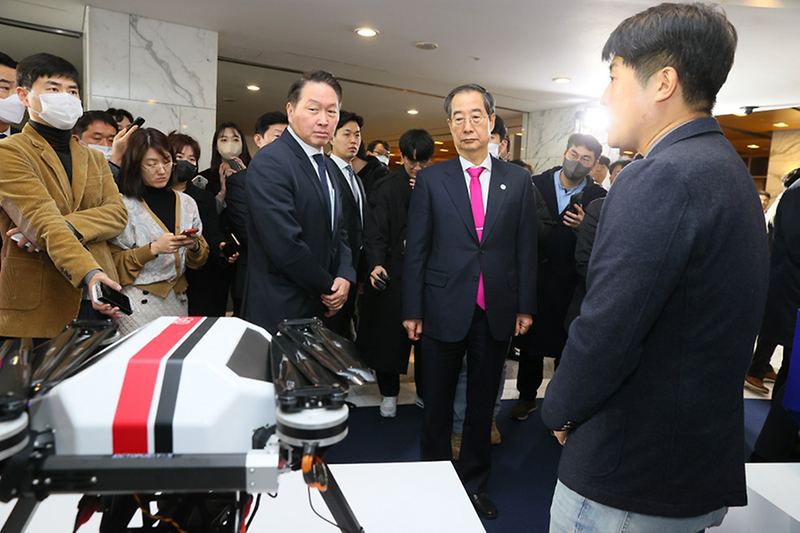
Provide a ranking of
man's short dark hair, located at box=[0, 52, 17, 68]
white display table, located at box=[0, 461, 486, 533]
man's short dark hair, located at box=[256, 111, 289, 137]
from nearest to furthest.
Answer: white display table, located at box=[0, 461, 486, 533] → man's short dark hair, located at box=[0, 52, 17, 68] → man's short dark hair, located at box=[256, 111, 289, 137]

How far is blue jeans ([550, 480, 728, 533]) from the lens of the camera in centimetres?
99

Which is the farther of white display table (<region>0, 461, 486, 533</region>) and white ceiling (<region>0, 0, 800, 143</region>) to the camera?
white ceiling (<region>0, 0, 800, 143</region>)

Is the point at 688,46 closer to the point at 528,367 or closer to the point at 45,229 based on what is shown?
the point at 45,229

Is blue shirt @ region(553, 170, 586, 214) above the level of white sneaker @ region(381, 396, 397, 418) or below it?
above

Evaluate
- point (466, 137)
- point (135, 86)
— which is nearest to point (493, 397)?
point (466, 137)

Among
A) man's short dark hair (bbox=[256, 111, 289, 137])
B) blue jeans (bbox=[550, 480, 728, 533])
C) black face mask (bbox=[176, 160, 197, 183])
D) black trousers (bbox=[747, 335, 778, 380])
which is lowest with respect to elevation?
black trousers (bbox=[747, 335, 778, 380])

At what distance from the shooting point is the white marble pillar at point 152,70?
176 inches

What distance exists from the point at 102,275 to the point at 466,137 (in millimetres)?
1381

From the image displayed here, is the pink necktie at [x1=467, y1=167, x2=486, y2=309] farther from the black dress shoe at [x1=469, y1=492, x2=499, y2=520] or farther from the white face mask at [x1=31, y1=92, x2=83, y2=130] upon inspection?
the white face mask at [x1=31, y1=92, x2=83, y2=130]

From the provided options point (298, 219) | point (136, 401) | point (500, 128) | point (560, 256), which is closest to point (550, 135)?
point (500, 128)

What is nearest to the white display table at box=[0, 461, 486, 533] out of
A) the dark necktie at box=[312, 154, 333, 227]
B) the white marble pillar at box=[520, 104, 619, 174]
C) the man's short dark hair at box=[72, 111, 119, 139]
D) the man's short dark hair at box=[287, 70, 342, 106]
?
the dark necktie at box=[312, 154, 333, 227]

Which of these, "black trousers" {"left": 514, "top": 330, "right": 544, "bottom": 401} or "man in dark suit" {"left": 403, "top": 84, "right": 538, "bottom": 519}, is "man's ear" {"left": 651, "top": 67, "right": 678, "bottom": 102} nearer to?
"man in dark suit" {"left": 403, "top": 84, "right": 538, "bottom": 519}

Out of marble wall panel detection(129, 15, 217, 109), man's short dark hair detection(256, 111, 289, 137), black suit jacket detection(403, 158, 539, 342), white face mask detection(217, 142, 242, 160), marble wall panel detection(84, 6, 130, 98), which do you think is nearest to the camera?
black suit jacket detection(403, 158, 539, 342)

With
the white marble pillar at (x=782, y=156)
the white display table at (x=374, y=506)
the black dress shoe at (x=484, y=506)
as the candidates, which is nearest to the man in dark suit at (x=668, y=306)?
the white display table at (x=374, y=506)
